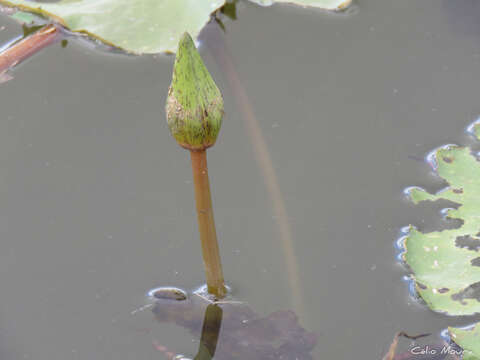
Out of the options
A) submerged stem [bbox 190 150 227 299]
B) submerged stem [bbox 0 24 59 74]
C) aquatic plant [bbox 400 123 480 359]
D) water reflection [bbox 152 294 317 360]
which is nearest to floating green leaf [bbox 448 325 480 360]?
aquatic plant [bbox 400 123 480 359]

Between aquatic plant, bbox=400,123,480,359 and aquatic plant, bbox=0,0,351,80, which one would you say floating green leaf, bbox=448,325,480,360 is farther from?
aquatic plant, bbox=0,0,351,80

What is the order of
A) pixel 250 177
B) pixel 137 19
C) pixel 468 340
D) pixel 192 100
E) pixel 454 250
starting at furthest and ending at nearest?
pixel 137 19, pixel 250 177, pixel 454 250, pixel 468 340, pixel 192 100

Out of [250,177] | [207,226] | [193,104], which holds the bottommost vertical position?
[250,177]

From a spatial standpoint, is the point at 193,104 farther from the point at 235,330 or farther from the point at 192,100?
the point at 235,330

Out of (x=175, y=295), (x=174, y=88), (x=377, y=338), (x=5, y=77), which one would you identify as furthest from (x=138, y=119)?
(x=377, y=338)

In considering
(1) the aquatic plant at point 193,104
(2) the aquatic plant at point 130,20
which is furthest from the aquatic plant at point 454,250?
(2) the aquatic plant at point 130,20

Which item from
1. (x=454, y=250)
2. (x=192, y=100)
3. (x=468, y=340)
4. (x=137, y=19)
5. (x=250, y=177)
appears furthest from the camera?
Result: (x=137, y=19)

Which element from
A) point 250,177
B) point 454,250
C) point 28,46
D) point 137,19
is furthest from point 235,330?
point 28,46

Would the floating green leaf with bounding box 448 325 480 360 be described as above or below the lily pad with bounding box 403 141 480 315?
below
